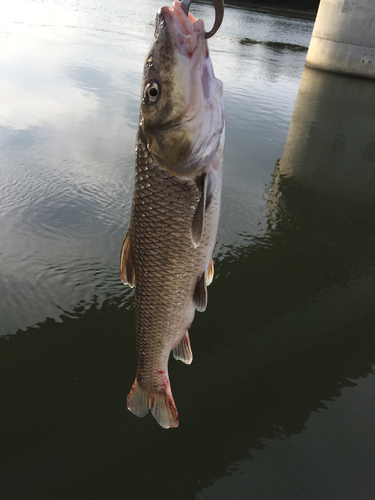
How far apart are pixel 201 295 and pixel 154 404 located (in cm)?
60

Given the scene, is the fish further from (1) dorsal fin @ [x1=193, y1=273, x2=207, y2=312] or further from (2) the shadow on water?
(2) the shadow on water

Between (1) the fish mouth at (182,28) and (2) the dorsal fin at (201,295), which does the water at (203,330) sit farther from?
(1) the fish mouth at (182,28)

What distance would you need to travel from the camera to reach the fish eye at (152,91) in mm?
1477

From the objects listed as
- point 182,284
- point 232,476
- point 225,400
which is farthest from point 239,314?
point 182,284

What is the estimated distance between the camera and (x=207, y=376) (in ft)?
A: 8.70

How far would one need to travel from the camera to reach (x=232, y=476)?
2156mm

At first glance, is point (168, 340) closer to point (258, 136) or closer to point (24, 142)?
point (24, 142)

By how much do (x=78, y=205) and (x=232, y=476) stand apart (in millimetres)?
3075

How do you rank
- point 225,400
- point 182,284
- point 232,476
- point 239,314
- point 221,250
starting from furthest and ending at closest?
1. point 221,250
2. point 239,314
3. point 225,400
4. point 232,476
5. point 182,284

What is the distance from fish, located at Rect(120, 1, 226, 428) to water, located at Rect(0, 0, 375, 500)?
0.75 m

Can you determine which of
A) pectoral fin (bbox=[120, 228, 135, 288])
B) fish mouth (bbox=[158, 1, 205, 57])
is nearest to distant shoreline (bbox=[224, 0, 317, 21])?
fish mouth (bbox=[158, 1, 205, 57])

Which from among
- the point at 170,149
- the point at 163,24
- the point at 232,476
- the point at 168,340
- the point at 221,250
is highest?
the point at 163,24

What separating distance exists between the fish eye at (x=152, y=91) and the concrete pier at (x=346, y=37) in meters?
14.4

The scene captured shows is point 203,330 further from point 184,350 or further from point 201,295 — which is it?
point 201,295
